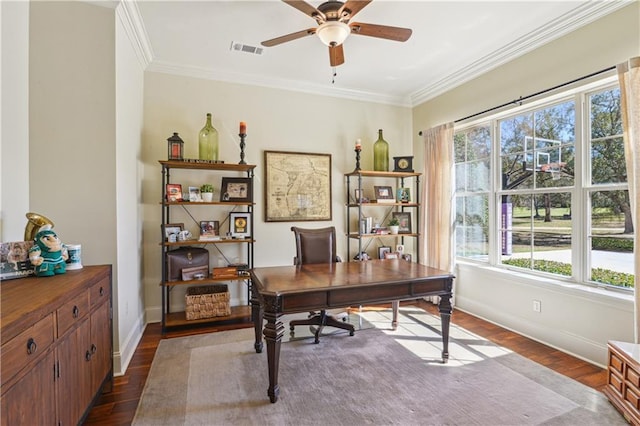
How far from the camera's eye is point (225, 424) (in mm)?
1828

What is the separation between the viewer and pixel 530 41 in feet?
9.81

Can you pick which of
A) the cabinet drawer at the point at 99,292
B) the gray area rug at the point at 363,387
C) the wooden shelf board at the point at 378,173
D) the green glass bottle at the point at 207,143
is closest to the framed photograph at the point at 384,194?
the wooden shelf board at the point at 378,173

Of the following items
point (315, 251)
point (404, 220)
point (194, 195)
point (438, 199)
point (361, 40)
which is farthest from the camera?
point (404, 220)

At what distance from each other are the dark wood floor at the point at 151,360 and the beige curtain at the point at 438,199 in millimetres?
898

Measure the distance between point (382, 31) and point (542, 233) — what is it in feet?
8.18

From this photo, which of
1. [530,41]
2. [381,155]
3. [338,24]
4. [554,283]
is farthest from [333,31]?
[554,283]

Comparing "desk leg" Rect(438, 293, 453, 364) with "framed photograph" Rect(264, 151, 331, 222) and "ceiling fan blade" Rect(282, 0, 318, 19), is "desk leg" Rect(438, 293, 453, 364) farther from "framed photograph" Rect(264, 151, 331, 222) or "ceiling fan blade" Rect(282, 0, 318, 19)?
"ceiling fan blade" Rect(282, 0, 318, 19)

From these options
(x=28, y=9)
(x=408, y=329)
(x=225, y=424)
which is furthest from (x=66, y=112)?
(x=408, y=329)

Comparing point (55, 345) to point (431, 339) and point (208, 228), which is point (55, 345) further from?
point (431, 339)

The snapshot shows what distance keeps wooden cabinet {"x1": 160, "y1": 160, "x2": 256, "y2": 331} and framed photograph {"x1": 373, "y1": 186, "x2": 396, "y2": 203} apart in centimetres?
179

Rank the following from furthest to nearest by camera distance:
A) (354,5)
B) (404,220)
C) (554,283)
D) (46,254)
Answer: (404,220), (554,283), (354,5), (46,254)

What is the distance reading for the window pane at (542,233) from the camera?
293 centimetres

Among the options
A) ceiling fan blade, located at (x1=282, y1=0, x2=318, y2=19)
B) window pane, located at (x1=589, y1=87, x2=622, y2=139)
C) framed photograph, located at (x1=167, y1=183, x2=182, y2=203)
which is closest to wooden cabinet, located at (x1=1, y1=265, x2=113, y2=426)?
framed photograph, located at (x1=167, y1=183, x2=182, y2=203)

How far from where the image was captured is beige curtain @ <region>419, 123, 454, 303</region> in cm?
403
